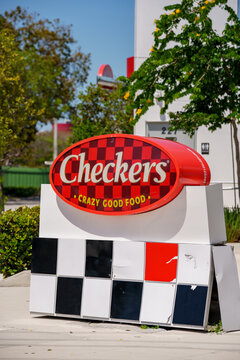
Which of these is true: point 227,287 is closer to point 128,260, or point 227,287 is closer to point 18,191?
point 128,260

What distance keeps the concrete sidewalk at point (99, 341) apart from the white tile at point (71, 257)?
0.53 metres

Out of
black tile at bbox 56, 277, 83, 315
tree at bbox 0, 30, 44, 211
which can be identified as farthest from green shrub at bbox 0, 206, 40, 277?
tree at bbox 0, 30, 44, 211

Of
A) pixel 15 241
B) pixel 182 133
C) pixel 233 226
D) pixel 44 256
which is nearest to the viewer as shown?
pixel 44 256

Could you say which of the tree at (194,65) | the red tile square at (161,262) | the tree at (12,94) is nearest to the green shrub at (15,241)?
the red tile square at (161,262)

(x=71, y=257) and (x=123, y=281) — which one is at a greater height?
(x=71, y=257)

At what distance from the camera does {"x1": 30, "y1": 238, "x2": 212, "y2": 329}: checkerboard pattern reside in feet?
20.1

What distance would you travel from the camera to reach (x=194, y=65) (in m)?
12.0

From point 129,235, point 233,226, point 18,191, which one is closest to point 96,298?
point 129,235

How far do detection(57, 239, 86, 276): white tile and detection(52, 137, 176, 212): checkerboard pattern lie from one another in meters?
0.42

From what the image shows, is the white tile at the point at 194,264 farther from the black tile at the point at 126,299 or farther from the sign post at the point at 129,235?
the black tile at the point at 126,299

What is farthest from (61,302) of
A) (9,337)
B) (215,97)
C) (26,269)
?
(215,97)

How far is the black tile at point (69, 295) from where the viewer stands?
653cm

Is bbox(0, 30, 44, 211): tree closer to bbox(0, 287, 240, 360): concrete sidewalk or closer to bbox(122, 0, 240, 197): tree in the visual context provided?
bbox(122, 0, 240, 197): tree

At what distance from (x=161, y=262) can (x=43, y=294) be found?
4.53ft
